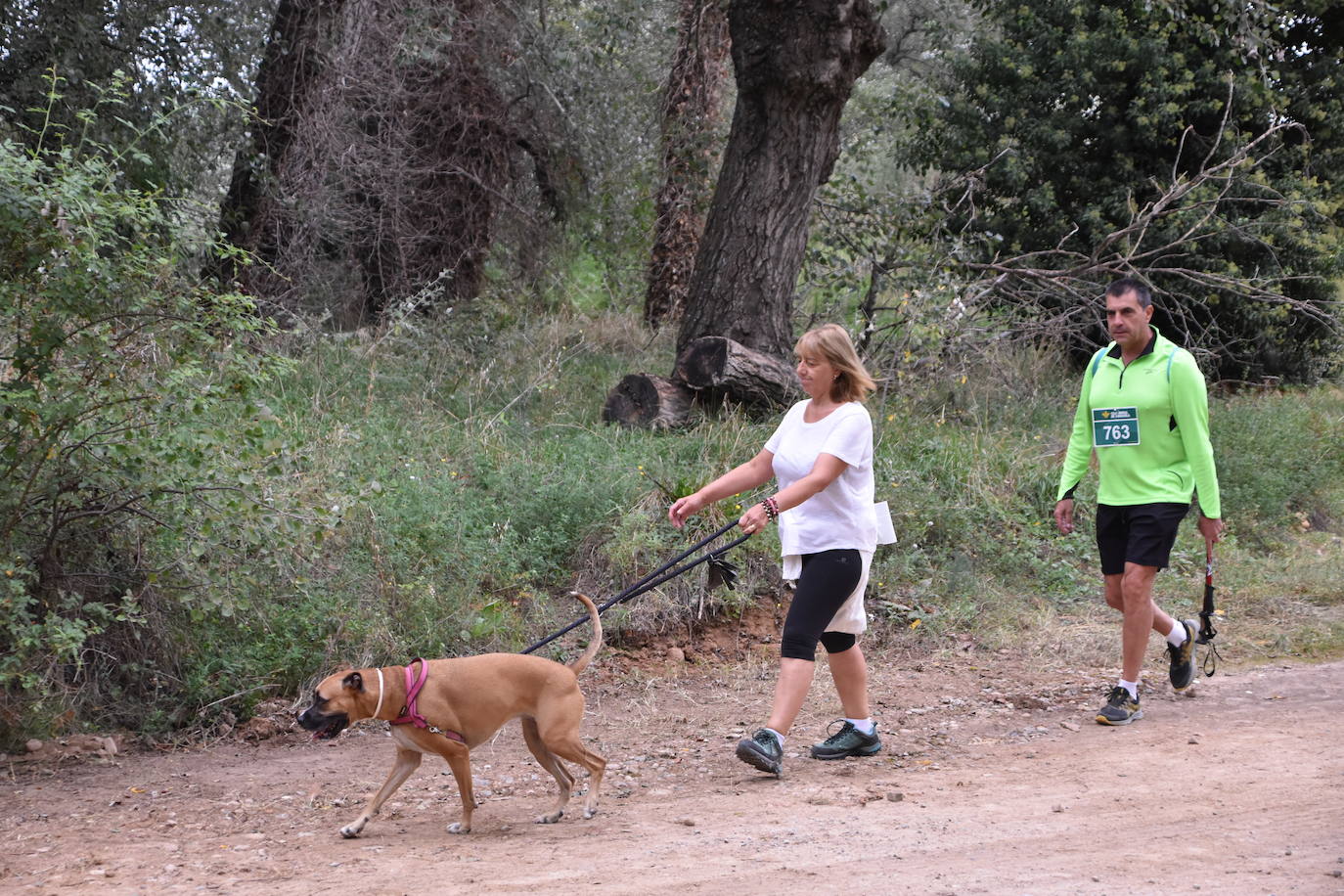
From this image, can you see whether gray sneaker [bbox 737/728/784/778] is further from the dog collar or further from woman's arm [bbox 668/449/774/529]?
the dog collar

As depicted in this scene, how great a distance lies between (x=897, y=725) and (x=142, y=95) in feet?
29.6

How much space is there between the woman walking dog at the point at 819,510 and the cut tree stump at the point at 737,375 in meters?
4.70

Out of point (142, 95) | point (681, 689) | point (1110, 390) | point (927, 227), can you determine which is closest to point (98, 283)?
point (681, 689)

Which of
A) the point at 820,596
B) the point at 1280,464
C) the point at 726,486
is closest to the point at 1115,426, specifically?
the point at 820,596

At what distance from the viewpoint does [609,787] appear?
569 cm

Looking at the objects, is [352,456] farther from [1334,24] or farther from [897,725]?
[1334,24]

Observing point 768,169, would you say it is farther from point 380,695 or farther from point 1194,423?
point 380,695

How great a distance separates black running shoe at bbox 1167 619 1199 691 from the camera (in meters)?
6.88

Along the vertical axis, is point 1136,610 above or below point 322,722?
above

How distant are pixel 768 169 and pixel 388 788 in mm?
7678

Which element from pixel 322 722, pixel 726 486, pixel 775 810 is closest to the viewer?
pixel 322 722

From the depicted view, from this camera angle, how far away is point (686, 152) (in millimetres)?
14125

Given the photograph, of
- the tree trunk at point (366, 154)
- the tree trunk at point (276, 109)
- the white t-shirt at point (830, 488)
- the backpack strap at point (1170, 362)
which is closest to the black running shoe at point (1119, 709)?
the backpack strap at point (1170, 362)

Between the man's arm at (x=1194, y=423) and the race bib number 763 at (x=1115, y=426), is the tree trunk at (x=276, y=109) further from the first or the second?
the man's arm at (x=1194, y=423)
